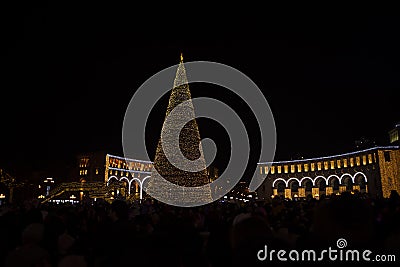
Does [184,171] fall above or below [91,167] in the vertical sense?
below

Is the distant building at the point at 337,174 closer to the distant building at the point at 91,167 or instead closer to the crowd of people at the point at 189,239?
the distant building at the point at 91,167

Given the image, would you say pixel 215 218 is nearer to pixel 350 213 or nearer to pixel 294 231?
pixel 294 231

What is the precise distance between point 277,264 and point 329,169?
9006cm

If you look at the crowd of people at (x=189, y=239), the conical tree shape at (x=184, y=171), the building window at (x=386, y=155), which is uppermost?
the building window at (x=386, y=155)

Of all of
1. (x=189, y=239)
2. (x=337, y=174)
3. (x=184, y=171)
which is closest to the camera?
(x=189, y=239)

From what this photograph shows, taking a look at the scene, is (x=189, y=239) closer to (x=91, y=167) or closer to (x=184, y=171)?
(x=184, y=171)

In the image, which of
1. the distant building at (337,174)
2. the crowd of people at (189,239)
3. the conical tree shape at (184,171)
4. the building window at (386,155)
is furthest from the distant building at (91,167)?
the crowd of people at (189,239)

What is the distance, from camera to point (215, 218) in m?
7.86

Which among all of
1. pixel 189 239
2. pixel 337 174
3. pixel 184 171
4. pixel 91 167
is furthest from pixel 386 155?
pixel 189 239

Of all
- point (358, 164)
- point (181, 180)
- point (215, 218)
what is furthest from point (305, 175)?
point (215, 218)

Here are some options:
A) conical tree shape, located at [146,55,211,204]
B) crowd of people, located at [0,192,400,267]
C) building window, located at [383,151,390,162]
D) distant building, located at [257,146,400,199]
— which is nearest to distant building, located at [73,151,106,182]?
distant building, located at [257,146,400,199]

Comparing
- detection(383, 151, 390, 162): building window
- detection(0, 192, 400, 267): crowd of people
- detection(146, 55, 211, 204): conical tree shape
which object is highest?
detection(383, 151, 390, 162): building window

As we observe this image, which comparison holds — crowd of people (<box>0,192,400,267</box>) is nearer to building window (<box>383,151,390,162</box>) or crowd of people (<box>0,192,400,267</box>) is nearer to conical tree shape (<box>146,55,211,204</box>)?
conical tree shape (<box>146,55,211,204</box>)

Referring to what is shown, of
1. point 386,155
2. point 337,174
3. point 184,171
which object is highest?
point 386,155
